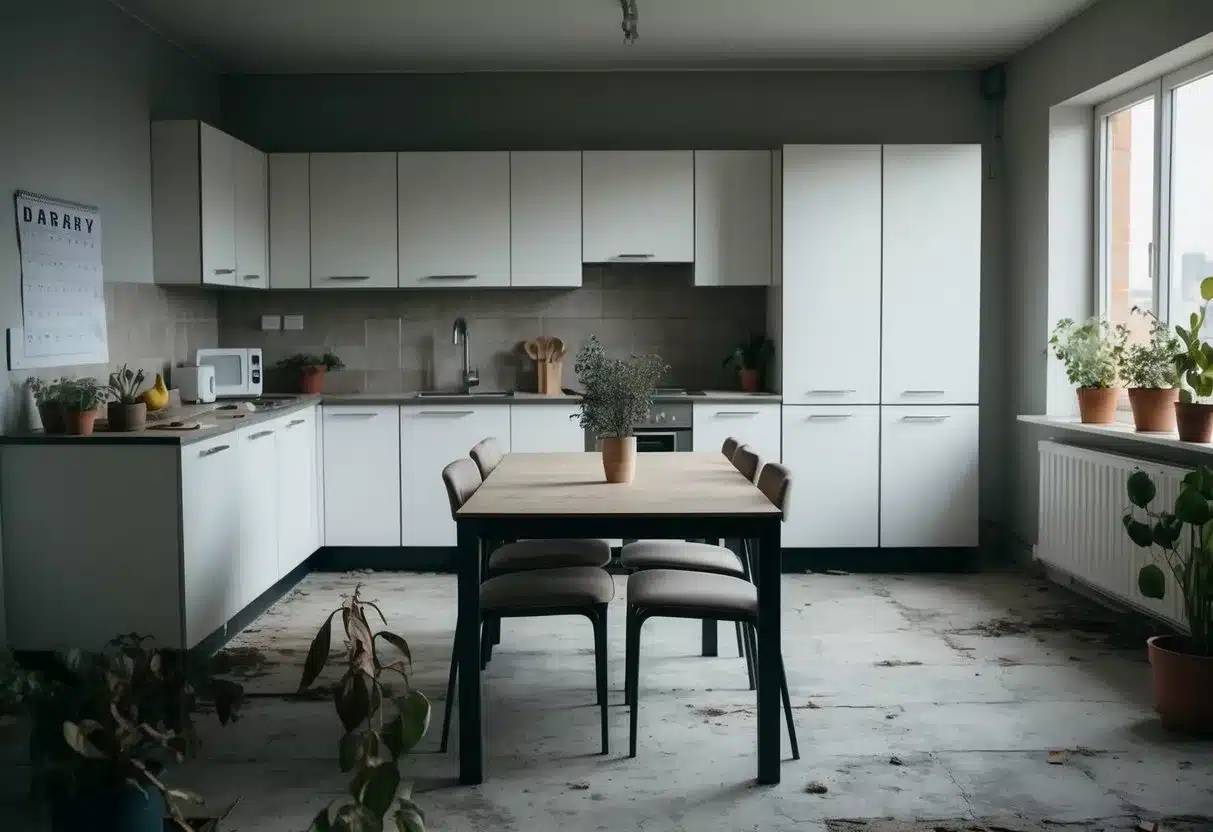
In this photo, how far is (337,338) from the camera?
689 cm

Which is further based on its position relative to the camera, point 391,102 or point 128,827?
point 391,102

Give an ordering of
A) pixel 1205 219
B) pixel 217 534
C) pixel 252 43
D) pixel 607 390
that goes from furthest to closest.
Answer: pixel 252 43 → pixel 1205 219 → pixel 217 534 → pixel 607 390

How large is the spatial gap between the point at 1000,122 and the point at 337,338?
3983 mm

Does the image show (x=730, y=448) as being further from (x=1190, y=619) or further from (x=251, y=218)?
(x=251, y=218)

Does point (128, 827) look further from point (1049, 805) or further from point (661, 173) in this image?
point (661, 173)

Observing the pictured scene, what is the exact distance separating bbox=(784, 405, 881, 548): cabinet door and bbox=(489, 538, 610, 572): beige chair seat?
2033mm

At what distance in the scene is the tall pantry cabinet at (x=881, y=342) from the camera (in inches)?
247

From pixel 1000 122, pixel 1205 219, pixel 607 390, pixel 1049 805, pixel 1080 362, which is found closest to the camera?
pixel 1049 805

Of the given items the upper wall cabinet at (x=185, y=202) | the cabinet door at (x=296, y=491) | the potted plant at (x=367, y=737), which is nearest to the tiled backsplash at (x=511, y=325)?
the cabinet door at (x=296, y=491)

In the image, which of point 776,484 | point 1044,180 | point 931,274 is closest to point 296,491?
point 776,484

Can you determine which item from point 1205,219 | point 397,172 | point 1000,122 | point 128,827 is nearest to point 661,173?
point 397,172

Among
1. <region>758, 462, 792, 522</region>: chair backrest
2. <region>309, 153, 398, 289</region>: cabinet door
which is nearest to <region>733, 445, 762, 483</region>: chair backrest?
<region>758, 462, 792, 522</region>: chair backrest

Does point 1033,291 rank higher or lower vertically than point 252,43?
lower

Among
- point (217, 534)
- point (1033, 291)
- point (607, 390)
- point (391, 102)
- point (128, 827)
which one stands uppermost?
point (391, 102)
